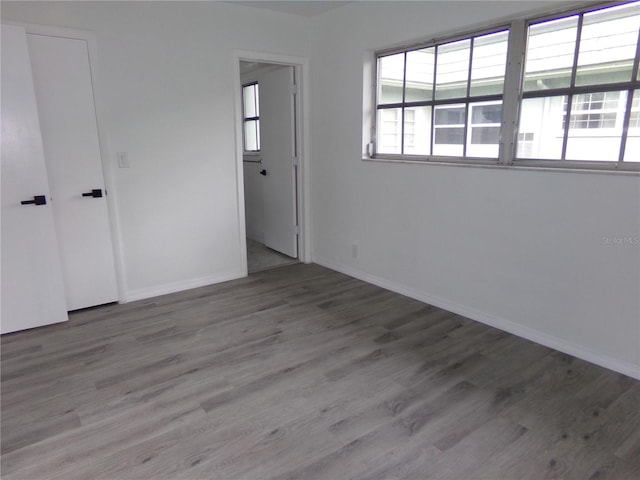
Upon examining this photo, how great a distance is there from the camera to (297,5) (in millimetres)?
3689

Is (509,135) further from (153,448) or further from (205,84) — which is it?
(153,448)

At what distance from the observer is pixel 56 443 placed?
6.23 feet

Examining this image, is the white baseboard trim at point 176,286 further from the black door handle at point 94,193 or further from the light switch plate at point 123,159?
the light switch plate at point 123,159

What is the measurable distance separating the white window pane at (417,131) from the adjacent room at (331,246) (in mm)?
19

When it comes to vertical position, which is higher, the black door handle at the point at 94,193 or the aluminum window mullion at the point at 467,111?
the aluminum window mullion at the point at 467,111

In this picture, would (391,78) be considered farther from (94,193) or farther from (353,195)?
(94,193)

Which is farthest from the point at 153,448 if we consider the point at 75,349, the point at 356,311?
the point at 356,311

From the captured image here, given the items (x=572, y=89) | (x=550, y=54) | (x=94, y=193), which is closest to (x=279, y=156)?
(x=94, y=193)

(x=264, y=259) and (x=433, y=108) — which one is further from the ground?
(x=433, y=108)

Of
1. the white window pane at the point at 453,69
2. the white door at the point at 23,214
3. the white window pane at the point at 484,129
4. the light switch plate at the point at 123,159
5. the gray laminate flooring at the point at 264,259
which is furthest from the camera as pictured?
the gray laminate flooring at the point at 264,259

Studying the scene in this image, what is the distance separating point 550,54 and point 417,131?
1103mm

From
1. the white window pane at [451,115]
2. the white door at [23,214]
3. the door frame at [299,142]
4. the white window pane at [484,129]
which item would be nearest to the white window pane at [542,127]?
the white window pane at [484,129]

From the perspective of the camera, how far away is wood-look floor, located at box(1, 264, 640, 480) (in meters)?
1.77

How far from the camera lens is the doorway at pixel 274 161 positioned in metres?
4.39
